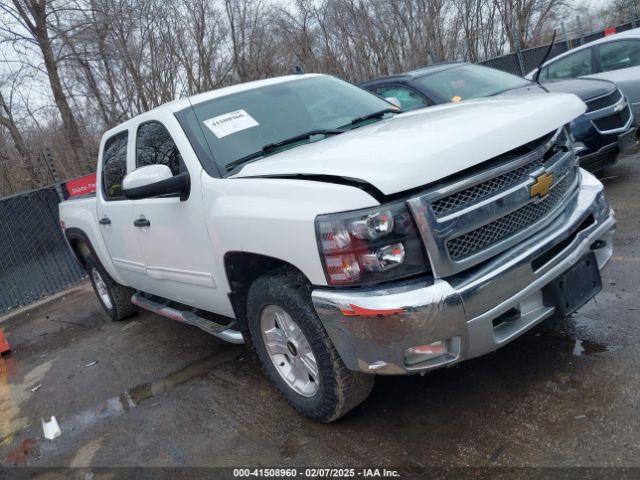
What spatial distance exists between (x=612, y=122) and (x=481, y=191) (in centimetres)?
440

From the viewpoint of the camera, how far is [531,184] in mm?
2738

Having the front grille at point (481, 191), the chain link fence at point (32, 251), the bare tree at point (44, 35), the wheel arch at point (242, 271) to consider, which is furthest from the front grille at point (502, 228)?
the bare tree at point (44, 35)

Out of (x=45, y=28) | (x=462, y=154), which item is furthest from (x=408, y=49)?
(x=462, y=154)

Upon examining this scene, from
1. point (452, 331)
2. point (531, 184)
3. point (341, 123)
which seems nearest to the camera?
point (452, 331)

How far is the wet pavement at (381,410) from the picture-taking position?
269cm

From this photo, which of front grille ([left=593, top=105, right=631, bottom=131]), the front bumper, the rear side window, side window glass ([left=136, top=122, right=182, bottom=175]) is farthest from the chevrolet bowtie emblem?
the rear side window

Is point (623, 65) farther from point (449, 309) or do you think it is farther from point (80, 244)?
point (80, 244)

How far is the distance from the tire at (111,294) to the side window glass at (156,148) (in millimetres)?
2046

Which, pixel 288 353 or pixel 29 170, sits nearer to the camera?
pixel 288 353

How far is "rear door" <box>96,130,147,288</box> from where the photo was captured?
4559mm

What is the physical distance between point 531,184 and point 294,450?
186cm

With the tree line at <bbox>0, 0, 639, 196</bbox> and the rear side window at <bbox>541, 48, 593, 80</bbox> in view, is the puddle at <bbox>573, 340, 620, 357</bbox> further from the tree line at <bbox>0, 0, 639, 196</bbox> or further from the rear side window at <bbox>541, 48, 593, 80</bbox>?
the tree line at <bbox>0, 0, 639, 196</bbox>

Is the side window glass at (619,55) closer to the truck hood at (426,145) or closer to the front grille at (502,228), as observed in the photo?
the truck hood at (426,145)

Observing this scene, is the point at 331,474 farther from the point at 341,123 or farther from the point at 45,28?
the point at 45,28
